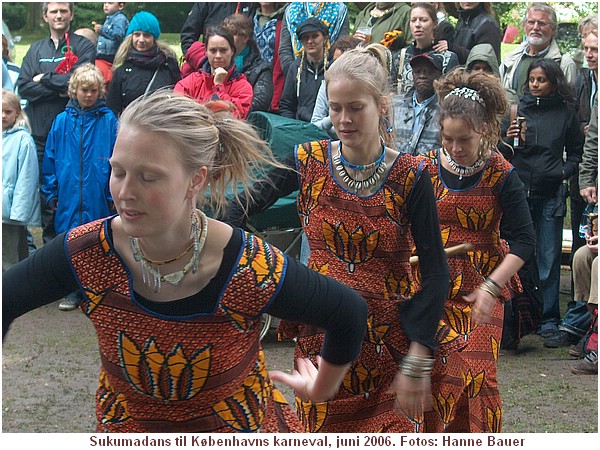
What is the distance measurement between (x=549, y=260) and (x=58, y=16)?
479 cm

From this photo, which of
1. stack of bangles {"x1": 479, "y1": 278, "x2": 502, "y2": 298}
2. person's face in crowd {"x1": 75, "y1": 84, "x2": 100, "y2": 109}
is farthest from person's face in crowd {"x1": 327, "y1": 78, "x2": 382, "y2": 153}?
person's face in crowd {"x1": 75, "y1": 84, "x2": 100, "y2": 109}

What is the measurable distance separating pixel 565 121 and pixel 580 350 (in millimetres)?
1699

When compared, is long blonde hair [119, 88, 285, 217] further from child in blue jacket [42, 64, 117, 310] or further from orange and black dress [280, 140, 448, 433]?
child in blue jacket [42, 64, 117, 310]

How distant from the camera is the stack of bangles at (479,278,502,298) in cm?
445

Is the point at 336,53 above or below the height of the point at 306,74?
above

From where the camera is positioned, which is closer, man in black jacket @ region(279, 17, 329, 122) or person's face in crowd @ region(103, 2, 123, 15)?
man in black jacket @ region(279, 17, 329, 122)

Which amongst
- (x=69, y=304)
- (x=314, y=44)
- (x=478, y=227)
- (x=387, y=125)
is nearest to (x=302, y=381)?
(x=387, y=125)

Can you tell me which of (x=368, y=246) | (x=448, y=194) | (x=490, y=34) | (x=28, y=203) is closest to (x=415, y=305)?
(x=368, y=246)

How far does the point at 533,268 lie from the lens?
7.43m

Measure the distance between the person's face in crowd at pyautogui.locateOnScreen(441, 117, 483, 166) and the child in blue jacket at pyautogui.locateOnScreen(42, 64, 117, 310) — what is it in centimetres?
396

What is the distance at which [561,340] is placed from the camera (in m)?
7.43

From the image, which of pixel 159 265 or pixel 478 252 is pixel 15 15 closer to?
pixel 478 252

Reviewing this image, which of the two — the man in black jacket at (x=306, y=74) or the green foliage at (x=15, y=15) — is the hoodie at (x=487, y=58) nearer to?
the man in black jacket at (x=306, y=74)
